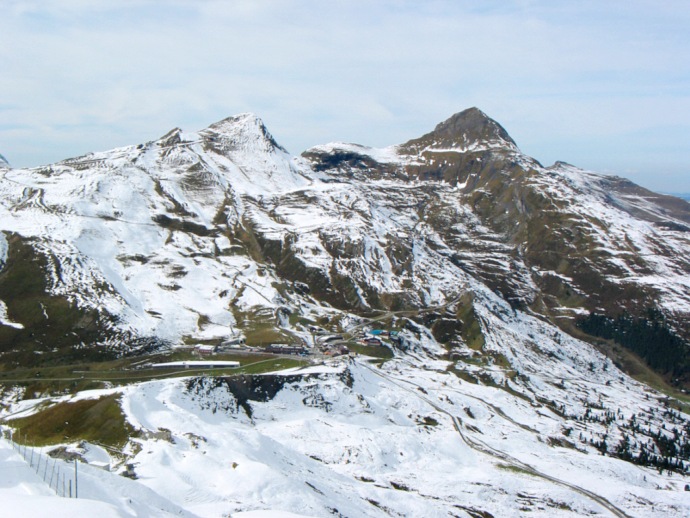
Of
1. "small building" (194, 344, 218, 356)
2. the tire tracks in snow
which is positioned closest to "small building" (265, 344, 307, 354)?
"small building" (194, 344, 218, 356)

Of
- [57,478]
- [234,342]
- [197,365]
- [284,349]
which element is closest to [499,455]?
[284,349]

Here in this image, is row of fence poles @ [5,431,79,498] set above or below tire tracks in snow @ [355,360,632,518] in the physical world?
above

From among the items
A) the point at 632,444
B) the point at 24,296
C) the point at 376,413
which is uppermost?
the point at 24,296

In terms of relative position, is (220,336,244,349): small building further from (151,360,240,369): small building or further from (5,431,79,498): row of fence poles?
(5,431,79,498): row of fence poles

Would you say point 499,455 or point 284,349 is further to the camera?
point 284,349

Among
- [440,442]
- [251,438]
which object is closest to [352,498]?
[251,438]

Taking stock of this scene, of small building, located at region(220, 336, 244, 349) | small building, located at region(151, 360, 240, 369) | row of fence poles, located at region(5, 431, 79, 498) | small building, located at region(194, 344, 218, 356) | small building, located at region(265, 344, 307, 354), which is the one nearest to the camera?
row of fence poles, located at region(5, 431, 79, 498)

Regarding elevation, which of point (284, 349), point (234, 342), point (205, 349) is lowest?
point (205, 349)

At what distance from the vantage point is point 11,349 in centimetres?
16338

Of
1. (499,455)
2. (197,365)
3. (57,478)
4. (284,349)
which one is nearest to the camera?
(57,478)

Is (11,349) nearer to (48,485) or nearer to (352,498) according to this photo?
(352,498)

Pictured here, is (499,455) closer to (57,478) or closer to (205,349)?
(205,349)

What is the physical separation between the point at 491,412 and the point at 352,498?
254 ft

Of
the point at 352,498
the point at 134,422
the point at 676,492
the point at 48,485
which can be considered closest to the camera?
the point at 48,485
